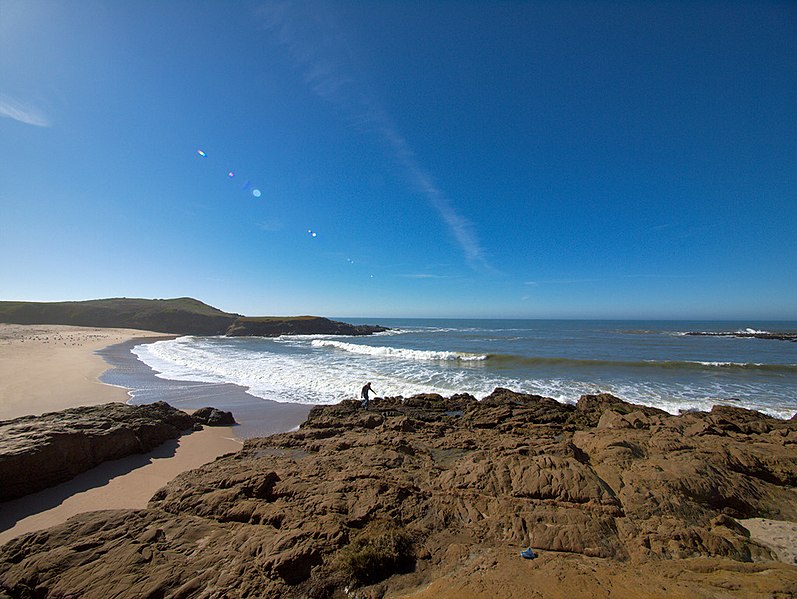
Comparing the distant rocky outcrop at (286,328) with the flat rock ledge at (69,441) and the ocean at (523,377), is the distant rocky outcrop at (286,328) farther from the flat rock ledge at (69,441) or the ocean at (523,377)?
the flat rock ledge at (69,441)

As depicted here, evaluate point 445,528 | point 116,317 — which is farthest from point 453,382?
point 116,317

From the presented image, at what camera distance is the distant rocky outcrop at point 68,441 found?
19.7ft

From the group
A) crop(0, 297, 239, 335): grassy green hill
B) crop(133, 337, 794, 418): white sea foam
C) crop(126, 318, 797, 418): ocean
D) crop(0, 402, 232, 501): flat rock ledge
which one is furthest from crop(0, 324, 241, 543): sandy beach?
crop(0, 297, 239, 335): grassy green hill

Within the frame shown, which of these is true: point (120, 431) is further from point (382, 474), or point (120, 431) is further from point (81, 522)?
point (382, 474)

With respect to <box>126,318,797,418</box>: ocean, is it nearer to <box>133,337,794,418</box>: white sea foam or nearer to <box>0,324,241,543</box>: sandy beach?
<box>133,337,794,418</box>: white sea foam

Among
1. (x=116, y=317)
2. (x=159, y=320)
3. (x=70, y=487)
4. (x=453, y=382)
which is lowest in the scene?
(x=453, y=382)

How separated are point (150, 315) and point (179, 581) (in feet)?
310

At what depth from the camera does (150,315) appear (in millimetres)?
77000

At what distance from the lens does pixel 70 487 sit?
6.38 metres

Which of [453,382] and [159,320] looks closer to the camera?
[453,382]

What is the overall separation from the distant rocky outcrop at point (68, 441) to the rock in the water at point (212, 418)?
1.13 meters

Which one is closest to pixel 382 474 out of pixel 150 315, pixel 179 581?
pixel 179 581

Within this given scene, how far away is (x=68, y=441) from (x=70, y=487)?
39.6 inches

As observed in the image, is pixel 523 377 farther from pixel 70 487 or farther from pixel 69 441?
pixel 69 441
